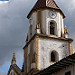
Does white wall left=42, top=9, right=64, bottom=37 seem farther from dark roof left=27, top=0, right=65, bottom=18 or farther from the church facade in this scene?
dark roof left=27, top=0, right=65, bottom=18

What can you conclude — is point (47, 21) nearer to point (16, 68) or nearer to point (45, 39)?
point (45, 39)

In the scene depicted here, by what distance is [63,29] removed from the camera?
3231cm

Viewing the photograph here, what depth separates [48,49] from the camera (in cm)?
2975

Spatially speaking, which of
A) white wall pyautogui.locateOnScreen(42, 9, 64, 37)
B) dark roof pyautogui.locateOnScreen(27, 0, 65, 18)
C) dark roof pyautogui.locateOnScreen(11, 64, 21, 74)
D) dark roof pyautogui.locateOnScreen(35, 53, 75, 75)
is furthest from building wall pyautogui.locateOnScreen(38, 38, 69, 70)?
dark roof pyautogui.locateOnScreen(11, 64, 21, 74)

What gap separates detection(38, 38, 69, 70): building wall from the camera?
28994mm

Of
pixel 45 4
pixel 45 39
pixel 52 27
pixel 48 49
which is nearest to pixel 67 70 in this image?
pixel 48 49

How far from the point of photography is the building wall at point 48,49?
29.0 metres

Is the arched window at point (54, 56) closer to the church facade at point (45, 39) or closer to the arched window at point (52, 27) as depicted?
the church facade at point (45, 39)

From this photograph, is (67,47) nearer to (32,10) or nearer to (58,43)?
(58,43)

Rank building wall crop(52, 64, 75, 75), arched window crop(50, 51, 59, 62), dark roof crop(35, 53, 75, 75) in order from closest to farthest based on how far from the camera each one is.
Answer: dark roof crop(35, 53, 75, 75), building wall crop(52, 64, 75, 75), arched window crop(50, 51, 59, 62)

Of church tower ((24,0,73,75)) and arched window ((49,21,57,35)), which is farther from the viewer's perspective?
arched window ((49,21,57,35))

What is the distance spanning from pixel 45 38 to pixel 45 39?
0.12 meters

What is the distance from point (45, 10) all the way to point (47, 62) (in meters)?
6.54

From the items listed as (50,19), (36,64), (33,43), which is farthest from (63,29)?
(36,64)
